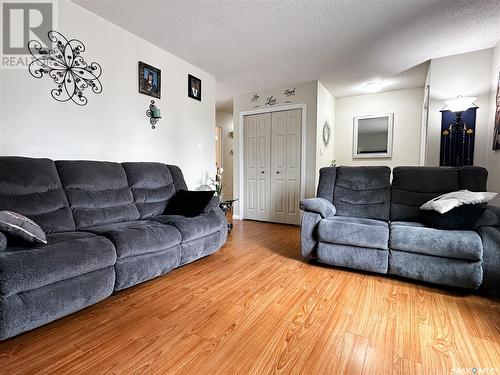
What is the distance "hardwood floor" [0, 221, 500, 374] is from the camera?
1.17m

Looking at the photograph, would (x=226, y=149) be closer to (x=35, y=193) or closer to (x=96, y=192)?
(x=96, y=192)

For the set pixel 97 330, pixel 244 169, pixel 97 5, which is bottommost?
pixel 97 330

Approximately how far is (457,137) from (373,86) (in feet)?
5.60

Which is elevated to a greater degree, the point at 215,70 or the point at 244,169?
the point at 215,70

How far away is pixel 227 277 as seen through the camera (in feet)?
7.13

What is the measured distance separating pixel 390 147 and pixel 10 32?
204 inches

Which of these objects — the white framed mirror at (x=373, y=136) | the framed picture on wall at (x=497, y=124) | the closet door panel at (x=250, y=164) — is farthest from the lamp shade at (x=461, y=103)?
the closet door panel at (x=250, y=164)

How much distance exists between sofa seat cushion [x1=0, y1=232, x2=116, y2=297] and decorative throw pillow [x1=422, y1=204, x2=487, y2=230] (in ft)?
8.24

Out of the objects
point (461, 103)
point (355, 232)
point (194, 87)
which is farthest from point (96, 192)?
point (461, 103)

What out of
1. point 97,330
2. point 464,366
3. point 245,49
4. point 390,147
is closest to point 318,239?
point 464,366

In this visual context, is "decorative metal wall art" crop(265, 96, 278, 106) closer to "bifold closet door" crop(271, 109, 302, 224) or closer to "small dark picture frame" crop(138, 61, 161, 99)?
"bifold closet door" crop(271, 109, 302, 224)

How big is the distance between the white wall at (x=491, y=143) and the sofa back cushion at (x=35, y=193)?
4.12 metres

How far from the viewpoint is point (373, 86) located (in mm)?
4324

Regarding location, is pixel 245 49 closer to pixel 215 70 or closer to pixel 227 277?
pixel 215 70
